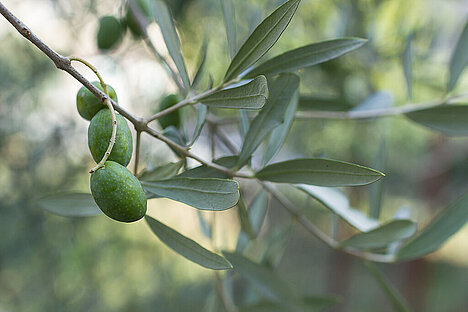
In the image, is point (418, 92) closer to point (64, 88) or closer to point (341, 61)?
point (341, 61)

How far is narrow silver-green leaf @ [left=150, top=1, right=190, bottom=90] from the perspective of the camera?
52 centimetres

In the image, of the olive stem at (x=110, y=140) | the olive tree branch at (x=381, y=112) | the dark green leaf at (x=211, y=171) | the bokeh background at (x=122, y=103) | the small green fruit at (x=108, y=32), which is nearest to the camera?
the olive stem at (x=110, y=140)

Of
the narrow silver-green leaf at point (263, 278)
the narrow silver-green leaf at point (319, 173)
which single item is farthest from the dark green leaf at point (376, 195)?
the narrow silver-green leaf at point (319, 173)

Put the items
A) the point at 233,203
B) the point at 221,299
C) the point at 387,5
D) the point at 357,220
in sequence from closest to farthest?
the point at 233,203, the point at 357,220, the point at 221,299, the point at 387,5

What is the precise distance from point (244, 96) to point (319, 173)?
12 centimetres

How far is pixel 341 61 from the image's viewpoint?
129cm

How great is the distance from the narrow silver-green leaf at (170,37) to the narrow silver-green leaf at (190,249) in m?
0.17

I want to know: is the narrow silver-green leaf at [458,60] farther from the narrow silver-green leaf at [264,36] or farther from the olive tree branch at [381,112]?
the narrow silver-green leaf at [264,36]

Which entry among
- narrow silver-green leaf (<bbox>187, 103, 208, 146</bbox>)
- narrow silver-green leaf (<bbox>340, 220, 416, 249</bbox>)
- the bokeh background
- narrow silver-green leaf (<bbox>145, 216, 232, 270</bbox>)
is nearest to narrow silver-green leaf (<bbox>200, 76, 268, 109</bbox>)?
narrow silver-green leaf (<bbox>187, 103, 208, 146</bbox>)

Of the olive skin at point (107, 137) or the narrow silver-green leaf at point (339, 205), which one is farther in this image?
the narrow silver-green leaf at point (339, 205)

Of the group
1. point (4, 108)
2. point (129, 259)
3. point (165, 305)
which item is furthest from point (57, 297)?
point (4, 108)

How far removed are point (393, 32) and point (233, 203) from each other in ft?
3.78

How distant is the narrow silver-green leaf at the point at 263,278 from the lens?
65 centimetres

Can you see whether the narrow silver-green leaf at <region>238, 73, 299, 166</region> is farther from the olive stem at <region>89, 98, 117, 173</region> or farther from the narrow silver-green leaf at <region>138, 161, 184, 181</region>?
the olive stem at <region>89, 98, 117, 173</region>
